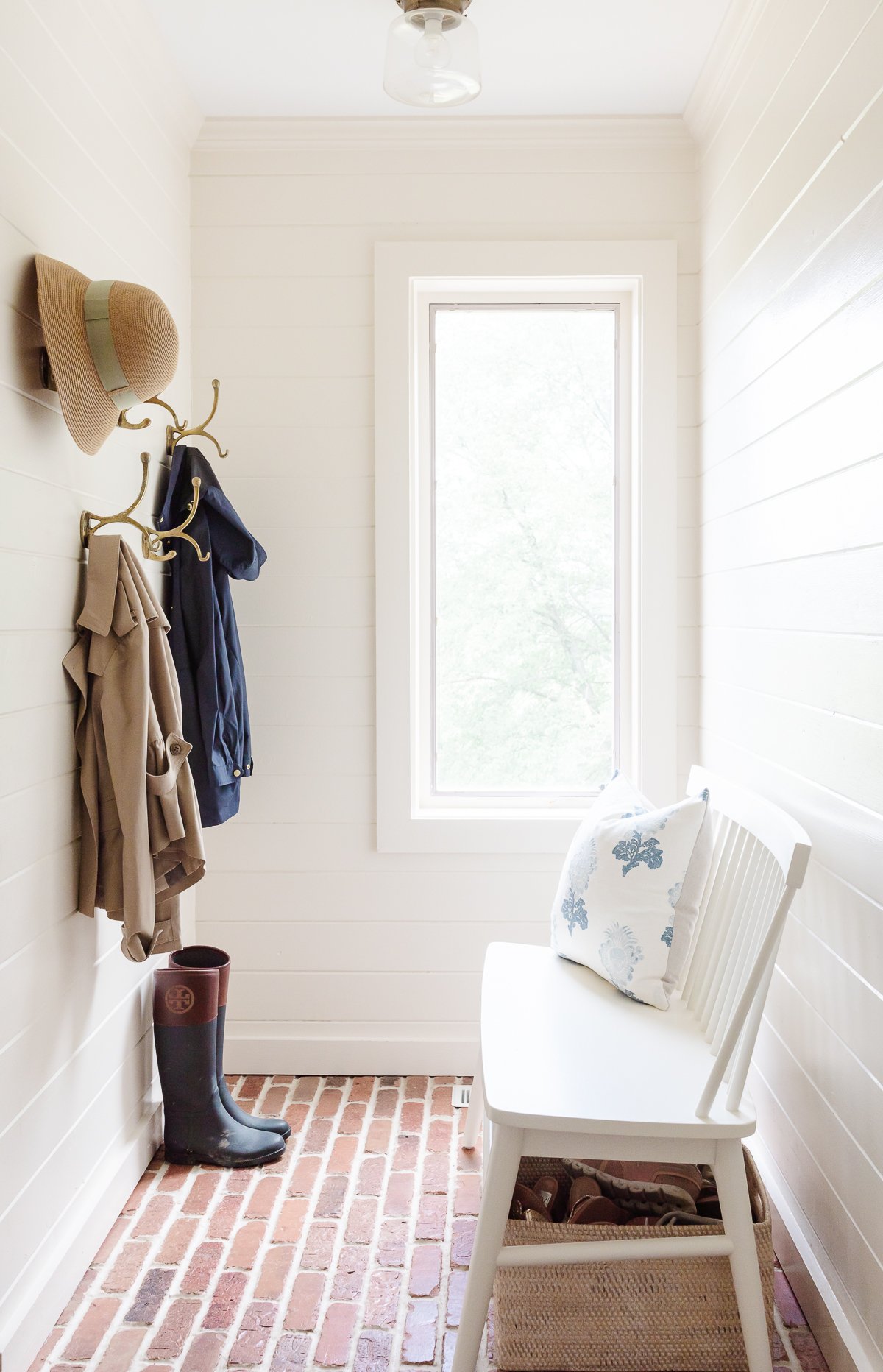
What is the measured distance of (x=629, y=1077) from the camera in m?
1.58

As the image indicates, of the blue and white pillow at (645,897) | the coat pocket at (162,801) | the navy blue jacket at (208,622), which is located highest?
the navy blue jacket at (208,622)

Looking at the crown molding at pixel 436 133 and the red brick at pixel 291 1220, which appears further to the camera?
the crown molding at pixel 436 133

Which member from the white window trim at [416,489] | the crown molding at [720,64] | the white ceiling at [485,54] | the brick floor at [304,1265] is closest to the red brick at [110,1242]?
the brick floor at [304,1265]

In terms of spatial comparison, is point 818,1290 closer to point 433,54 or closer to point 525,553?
point 525,553

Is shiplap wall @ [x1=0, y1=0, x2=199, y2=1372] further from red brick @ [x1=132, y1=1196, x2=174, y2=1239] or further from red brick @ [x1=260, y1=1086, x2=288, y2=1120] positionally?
red brick @ [x1=260, y1=1086, x2=288, y2=1120]

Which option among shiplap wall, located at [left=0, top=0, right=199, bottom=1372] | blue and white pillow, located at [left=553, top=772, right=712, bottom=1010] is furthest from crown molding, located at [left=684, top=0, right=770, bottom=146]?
blue and white pillow, located at [left=553, top=772, right=712, bottom=1010]

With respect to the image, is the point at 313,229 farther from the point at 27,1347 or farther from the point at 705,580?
the point at 27,1347

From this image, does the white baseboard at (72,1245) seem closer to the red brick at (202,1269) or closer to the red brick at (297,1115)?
the red brick at (202,1269)

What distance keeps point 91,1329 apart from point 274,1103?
0.83 meters

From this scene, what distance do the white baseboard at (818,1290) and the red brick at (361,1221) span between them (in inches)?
31.3

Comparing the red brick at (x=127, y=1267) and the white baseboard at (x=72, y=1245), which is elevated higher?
the white baseboard at (x=72, y=1245)

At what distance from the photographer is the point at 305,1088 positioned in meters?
2.58

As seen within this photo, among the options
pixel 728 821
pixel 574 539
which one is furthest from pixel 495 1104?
pixel 574 539

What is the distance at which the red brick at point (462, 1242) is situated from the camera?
1865mm
